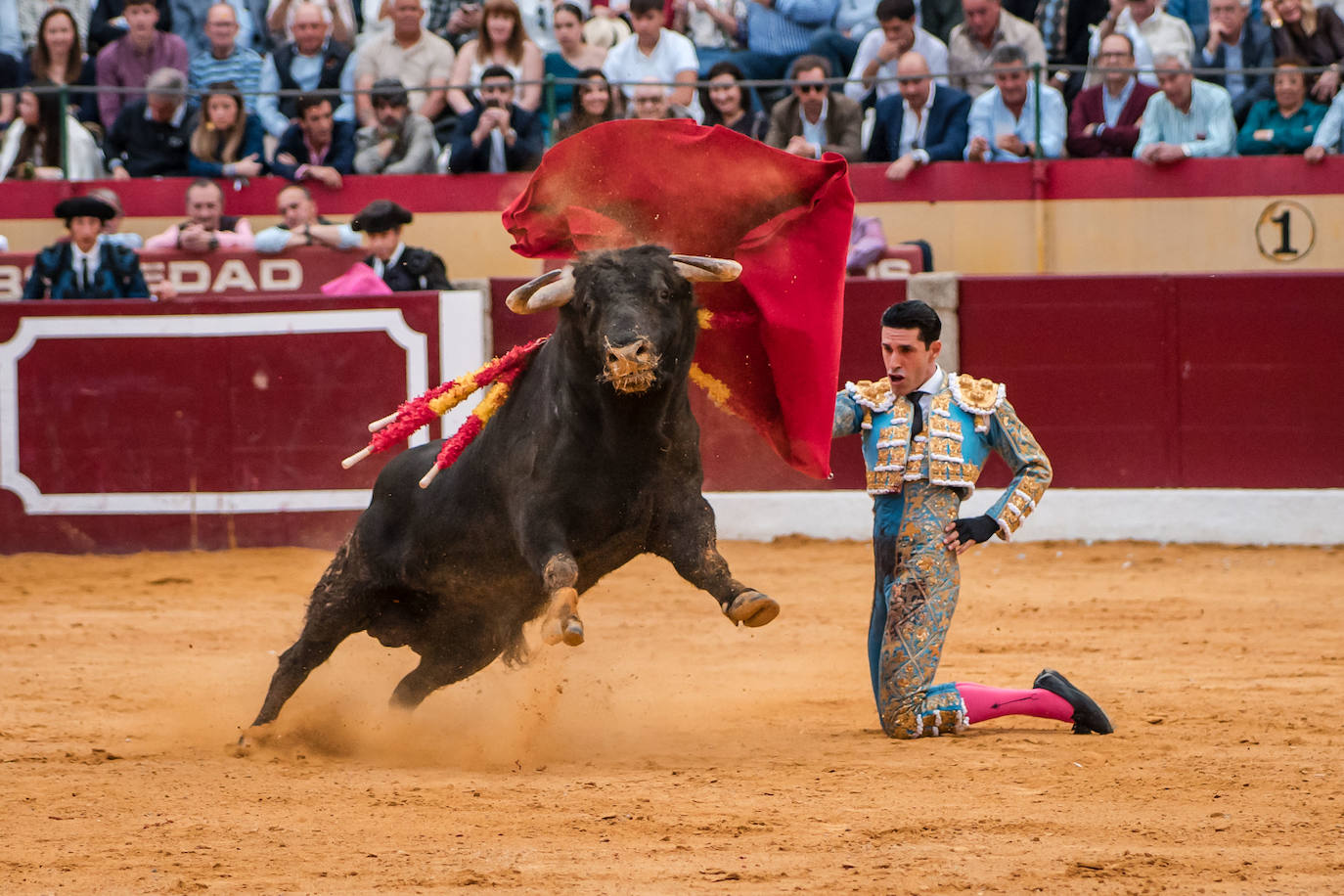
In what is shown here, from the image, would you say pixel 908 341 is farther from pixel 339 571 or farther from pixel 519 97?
pixel 519 97

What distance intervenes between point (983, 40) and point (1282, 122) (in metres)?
Answer: 1.69

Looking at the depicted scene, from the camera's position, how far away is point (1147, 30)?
9.90m

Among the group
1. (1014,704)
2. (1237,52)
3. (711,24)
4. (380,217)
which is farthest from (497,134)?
(1014,704)

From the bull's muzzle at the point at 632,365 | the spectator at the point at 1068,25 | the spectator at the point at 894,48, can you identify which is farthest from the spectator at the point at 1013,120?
the bull's muzzle at the point at 632,365

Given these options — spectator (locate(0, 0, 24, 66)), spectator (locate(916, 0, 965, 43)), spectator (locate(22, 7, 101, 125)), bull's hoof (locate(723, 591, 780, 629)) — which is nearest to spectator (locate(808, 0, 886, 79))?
spectator (locate(916, 0, 965, 43))

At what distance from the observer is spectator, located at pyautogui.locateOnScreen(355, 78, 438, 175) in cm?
1015

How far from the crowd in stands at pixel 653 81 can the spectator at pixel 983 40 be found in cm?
1

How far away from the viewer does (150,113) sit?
10.5 metres

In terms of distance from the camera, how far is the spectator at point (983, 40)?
980cm

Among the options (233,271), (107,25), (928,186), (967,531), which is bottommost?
(233,271)

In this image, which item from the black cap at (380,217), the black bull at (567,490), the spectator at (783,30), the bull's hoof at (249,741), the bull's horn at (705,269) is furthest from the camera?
the spectator at (783,30)

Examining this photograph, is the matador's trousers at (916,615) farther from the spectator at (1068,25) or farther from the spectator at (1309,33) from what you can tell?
the spectator at (1068,25)

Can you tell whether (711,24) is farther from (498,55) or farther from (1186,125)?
(1186,125)

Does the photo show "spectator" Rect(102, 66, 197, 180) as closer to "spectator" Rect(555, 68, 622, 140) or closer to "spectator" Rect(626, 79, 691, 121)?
"spectator" Rect(555, 68, 622, 140)
